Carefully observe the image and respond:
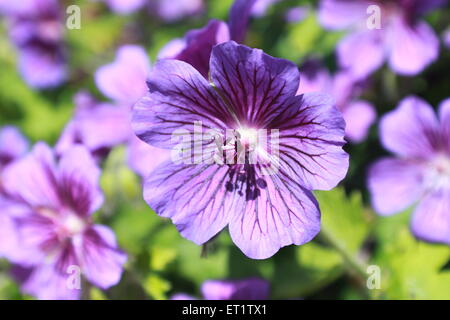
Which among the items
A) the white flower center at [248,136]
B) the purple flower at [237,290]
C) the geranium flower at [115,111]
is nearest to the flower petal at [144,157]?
the geranium flower at [115,111]

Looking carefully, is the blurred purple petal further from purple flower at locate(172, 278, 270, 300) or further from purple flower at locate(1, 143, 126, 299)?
purple flower at locate(172, 278, 270, 300)

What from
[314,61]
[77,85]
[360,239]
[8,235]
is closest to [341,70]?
[314,61]

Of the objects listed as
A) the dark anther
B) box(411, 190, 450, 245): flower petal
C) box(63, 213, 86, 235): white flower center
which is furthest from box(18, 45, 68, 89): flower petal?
box(411, 190, 450, 245): flower petal

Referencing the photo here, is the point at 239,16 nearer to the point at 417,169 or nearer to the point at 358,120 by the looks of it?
the point at 358,120

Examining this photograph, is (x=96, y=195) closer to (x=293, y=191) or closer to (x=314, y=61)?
(x=293, y=191)

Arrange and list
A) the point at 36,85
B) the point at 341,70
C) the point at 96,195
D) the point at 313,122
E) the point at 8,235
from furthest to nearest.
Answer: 1. the point at 36,85
2. the point at 341,70
3. the point at 8,235
4. the point at 96,195
5. the point at 313,122
